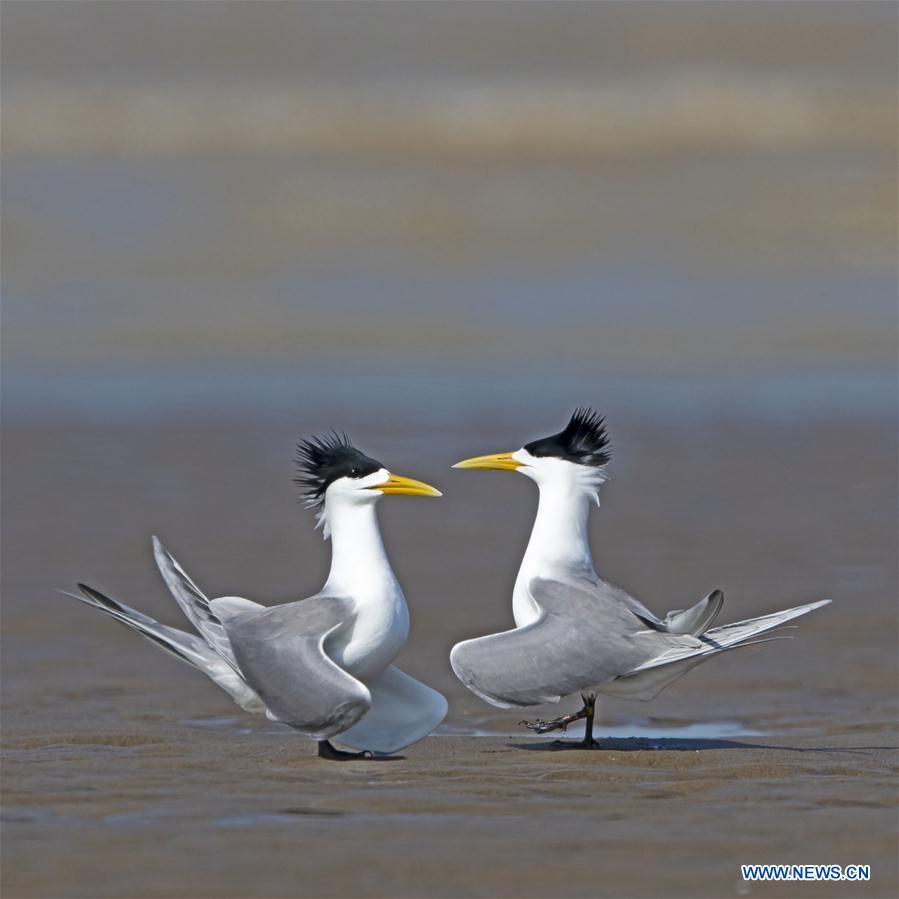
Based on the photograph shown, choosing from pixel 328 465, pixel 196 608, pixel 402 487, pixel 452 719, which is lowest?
pixel 452 719

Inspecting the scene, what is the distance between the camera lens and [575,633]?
365 inches

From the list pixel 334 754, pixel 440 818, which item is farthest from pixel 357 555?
pixel 440 818

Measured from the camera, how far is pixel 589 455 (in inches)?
395

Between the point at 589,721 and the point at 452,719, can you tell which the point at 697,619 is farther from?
the point at 452,719

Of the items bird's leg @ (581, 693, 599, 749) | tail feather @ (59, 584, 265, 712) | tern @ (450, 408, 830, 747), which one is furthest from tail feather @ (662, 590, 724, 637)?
tail feather @ (59, 584, 265, 712)

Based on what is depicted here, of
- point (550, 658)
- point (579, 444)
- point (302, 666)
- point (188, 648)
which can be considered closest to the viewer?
point (302, 666)

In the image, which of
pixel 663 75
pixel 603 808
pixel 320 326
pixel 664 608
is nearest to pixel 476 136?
pixel 663 75

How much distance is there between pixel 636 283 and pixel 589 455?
17666 mm

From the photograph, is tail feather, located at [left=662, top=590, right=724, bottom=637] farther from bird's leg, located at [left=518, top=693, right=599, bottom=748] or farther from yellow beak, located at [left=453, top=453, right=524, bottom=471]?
yellow beak, located at [left=453, top=453, right=524, bottom=471]

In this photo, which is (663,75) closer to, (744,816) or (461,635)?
(461,635)

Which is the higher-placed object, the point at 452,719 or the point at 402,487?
the point at 402,487

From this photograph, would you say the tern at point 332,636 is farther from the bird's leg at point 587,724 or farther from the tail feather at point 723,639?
the tail feather at point 723,639

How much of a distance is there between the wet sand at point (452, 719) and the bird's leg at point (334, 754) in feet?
0.36

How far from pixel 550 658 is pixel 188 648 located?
1.44 m
